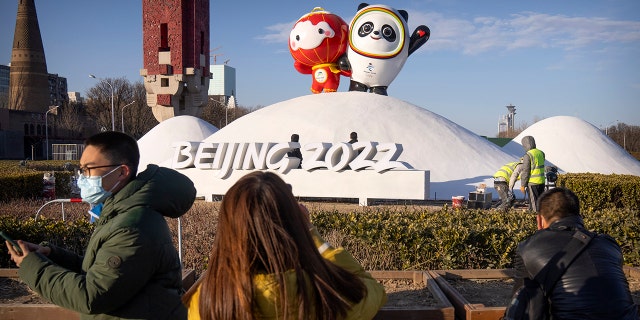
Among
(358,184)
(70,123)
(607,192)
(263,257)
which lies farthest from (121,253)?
(70,123)

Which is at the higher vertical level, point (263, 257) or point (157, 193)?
point (157, 193)

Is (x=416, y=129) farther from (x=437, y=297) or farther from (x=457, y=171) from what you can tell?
(x=437, y=297)

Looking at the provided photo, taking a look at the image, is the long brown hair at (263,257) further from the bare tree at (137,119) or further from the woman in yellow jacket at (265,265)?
the bare tree at (137,119)

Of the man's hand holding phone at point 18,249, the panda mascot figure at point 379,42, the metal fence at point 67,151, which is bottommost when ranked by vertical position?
the metal fence at point 67,151

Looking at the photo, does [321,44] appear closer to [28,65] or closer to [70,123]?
[70,123]

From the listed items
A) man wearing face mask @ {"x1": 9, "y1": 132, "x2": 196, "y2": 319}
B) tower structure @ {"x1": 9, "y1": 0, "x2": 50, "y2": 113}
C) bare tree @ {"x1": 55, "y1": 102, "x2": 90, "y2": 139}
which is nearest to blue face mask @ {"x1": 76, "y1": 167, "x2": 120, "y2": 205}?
man wearing face mask @ {"x1": 9, "y1": 132, "x2": 196, "y2": 319}

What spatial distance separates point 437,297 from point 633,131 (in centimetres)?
7144

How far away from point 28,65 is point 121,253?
60.8 meters

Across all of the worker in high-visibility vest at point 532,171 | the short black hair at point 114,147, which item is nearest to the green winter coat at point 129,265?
the short black hair at point 114,147

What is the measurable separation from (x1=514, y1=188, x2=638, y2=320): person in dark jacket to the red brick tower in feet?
104

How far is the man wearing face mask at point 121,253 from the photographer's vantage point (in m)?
2.38

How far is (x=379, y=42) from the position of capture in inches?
763

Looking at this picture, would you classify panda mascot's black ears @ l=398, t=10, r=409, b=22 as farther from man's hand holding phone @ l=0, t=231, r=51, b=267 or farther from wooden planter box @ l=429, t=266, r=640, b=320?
man's hand holding phone @ l=0, t=231, r=51, b=267

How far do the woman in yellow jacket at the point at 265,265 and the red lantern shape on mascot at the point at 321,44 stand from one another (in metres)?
19.5
